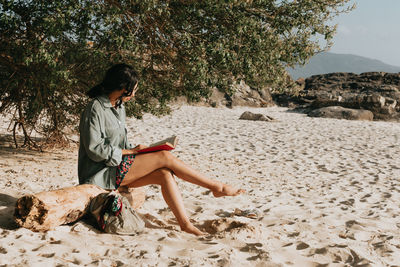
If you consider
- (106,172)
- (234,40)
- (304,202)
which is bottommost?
(304,202)

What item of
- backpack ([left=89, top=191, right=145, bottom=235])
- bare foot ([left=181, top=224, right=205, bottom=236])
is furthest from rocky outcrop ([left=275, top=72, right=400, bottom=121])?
backpack ([left=89, top=191, right=145, bottom=235])

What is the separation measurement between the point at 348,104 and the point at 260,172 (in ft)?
56.1

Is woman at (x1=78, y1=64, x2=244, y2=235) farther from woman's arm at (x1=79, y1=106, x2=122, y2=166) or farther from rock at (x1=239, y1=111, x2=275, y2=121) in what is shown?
rock at (x1=239, y1=111, x2=275, y2=121)

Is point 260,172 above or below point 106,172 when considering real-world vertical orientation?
below

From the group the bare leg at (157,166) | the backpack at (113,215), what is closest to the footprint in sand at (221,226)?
the bare leg at (157,166)

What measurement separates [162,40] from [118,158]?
2.71 metres

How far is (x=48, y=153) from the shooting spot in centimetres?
783

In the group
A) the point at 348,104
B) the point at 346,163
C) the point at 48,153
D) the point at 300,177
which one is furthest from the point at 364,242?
the point at 348,104

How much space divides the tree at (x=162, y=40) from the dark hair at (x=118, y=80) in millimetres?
1050

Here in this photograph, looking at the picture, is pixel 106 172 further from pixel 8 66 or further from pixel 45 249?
pixel 8 66

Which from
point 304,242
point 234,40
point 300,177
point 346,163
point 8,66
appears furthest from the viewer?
point 346,163

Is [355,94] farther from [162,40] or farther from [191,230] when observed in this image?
[191,230]

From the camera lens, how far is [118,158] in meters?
3.70

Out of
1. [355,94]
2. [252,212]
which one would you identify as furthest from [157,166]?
[355,94]
